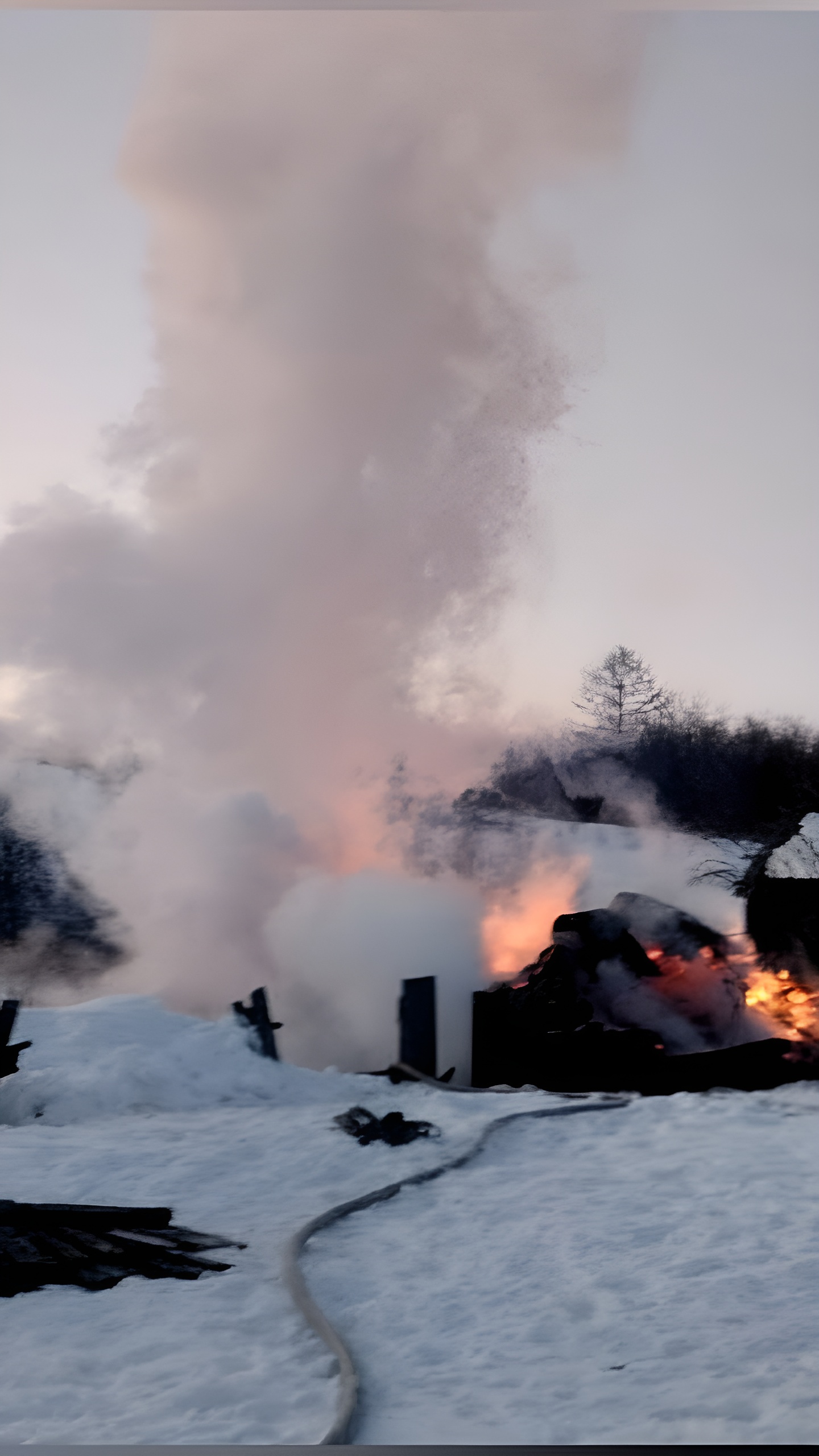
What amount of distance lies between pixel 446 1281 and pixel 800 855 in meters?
8.56

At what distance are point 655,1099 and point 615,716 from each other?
741cm

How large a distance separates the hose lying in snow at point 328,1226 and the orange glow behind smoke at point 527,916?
3841 millimetres

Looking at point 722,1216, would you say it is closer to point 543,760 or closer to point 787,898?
point 787,898

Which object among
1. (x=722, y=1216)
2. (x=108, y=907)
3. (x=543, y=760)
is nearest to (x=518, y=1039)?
(x=722, y=1216)

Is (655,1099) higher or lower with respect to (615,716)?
lower

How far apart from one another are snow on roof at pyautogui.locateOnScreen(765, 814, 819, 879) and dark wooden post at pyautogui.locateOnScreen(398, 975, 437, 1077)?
4860mm

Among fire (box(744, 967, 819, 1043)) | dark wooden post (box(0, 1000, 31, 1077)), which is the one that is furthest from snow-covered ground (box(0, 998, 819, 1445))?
fire (box(744, 967, 819, 1043))

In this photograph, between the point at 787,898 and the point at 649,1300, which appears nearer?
the point at 649,1300

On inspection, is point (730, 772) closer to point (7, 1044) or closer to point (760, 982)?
point (760, 982)

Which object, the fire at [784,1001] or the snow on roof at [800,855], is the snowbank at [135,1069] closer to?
the fire at [784,1001]

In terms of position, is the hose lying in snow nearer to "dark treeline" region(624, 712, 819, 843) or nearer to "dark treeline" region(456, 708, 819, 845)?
"dark treeline" region(456, 708, 819, 845)

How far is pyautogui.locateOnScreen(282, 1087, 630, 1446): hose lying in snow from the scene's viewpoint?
222 cm

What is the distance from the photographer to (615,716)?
41.6 feet

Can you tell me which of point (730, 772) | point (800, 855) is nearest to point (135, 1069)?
point (800, 855)
